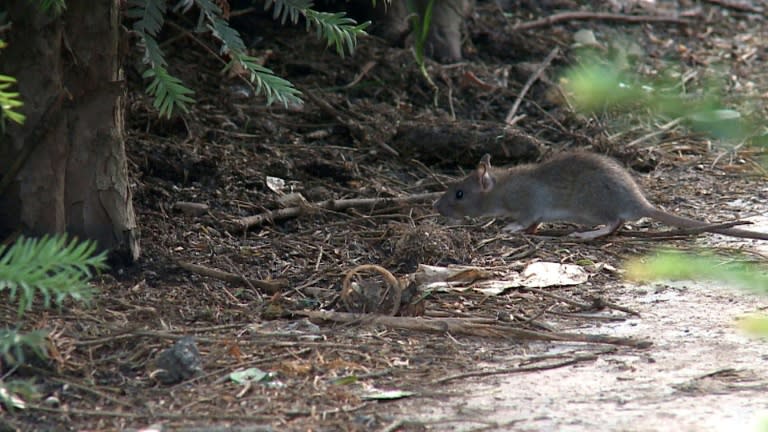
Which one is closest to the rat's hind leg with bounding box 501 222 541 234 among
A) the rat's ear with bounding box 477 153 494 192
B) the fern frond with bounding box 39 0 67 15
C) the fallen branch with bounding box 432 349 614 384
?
the rat's ear with bounding box 477 153 494 192

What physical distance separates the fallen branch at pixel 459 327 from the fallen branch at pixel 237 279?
17.3 inches

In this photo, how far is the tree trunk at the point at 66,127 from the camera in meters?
4.61

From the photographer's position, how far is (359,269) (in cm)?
490

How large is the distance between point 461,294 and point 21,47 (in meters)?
2.13

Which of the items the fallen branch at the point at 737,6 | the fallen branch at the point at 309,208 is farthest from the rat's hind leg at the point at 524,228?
the fallen branch at the point at 737,6

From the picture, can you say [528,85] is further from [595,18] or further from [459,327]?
[459,327]

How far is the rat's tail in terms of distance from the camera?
227 inches

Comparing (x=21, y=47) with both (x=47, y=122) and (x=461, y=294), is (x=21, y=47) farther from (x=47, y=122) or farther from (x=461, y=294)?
(x=461, y=294)

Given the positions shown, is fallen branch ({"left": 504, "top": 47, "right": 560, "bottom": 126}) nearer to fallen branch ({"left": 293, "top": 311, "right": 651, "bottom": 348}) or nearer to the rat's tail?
the rat's tail

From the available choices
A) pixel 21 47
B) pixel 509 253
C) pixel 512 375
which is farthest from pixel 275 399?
pixel 509 253

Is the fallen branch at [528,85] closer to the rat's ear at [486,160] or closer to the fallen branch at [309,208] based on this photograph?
the rat's ear at [486,160]

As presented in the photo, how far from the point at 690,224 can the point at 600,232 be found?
49cm

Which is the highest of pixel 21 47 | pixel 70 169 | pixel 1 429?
pixel 21 47

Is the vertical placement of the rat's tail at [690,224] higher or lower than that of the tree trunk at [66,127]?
lower
